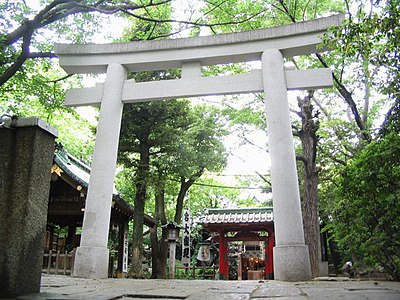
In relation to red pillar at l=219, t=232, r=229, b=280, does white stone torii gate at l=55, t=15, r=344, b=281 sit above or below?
above

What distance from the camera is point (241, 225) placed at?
47.1ft

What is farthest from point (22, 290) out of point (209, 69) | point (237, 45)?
point (209, 69)

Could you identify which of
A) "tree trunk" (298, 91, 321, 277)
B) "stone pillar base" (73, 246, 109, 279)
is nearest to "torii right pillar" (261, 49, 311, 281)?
"tree trunk" (298, 91, 321, 277)

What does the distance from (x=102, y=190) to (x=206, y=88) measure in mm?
3276

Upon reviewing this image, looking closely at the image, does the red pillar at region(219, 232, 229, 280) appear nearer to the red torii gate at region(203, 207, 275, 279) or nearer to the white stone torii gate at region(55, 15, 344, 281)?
the red torii gate at region(203, 207, 275, 279)

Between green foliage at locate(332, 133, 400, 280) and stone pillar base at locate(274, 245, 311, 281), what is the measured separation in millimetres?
777

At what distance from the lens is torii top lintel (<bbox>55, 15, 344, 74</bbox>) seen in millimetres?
7590

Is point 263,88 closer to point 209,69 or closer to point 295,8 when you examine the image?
point 295,8

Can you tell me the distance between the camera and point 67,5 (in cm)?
795

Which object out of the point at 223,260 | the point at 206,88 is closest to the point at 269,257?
the point at 223,260

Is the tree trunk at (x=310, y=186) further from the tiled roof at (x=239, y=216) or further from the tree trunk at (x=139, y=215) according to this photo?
the tree trunk at (x=139, y=215)

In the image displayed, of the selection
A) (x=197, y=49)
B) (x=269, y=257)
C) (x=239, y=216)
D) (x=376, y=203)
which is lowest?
(x=269, y=257)

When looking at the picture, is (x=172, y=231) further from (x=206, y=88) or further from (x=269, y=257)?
(x=206, y=88)

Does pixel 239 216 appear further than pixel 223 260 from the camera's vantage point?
No
